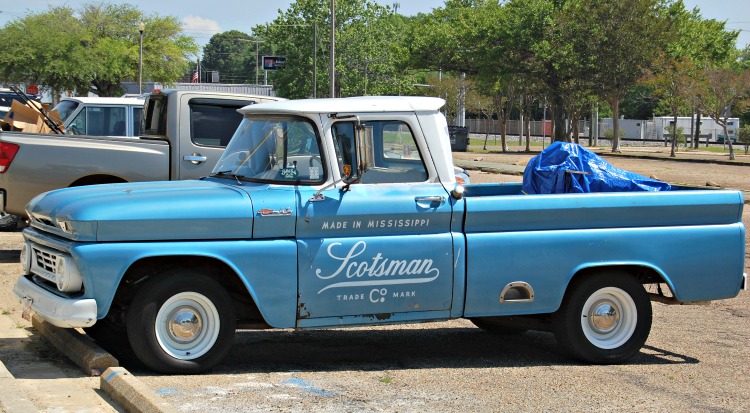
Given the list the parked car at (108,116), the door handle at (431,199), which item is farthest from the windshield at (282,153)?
the parked car at (108,116)

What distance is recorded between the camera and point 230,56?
17800cm

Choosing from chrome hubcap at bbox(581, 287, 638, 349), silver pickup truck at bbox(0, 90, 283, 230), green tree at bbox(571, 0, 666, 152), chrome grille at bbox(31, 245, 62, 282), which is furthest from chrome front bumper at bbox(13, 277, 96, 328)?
green tree at bbox(571, 0, 666, 152)

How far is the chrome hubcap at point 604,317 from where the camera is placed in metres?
7.48

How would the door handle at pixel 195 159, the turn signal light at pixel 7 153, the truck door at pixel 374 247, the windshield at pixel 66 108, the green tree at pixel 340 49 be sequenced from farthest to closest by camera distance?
1. the green tree at pixel 340 49
2. the windshield at pixel 66 108
3. the door handle at pixel 195 159
4. the turn signal light at pixel 7 153
5. the truck door at pixel 374 247

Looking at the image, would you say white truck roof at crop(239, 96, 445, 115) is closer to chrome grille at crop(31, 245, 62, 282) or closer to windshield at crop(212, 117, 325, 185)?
windshield at crop(212, 117, 325, 185)

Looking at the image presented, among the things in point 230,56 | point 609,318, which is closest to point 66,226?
point 609,318

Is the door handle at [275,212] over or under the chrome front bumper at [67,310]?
over

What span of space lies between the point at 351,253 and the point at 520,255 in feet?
4.14

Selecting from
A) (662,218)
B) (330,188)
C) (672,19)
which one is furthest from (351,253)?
(672,19)

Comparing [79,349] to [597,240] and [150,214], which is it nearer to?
[150,214]

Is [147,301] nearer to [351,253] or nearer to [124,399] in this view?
[124,399]

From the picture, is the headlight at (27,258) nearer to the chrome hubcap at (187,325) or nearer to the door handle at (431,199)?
the chrome hubcap at (187,325)

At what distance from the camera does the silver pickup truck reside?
35.7 ft

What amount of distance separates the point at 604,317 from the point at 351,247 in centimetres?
210
